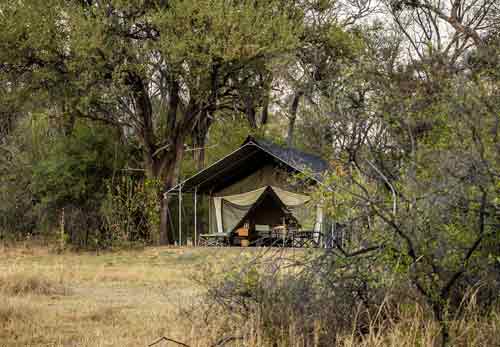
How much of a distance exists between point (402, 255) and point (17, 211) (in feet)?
62.8

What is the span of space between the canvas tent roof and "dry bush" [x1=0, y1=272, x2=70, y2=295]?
9.02m

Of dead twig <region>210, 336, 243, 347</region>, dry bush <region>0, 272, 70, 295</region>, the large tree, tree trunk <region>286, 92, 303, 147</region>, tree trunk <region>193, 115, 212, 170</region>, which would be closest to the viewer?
dead twig <region>210, 336, 243, 347</region>

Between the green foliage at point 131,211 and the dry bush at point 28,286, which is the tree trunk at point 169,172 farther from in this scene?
the dry bush at point 28,286

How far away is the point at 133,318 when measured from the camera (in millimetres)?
7367

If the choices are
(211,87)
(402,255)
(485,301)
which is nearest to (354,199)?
(402,255)

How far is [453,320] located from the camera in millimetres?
4902

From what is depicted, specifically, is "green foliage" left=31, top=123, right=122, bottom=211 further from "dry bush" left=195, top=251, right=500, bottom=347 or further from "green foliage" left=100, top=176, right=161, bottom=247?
"dry bush" left=195, top=251, right=500, bottom=347

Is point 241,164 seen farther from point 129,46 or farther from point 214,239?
point 129,46

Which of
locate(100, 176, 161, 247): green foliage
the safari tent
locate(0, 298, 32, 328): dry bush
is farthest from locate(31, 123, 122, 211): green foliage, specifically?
locate(0, 298, 32, 328): dry bush

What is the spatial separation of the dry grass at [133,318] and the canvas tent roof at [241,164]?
5.82 meters

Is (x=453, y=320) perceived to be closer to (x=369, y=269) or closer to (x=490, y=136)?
(x=369, y=269)

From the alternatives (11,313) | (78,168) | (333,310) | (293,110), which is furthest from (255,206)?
(333,310)

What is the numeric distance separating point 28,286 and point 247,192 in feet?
39.6

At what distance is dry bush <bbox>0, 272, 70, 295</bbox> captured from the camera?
9242 millimetres
